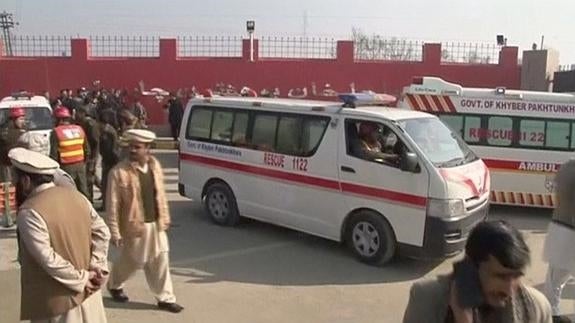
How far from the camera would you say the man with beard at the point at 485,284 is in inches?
76.2

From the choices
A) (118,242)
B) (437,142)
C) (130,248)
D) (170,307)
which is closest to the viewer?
(118,242)

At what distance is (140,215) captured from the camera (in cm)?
Result: 582

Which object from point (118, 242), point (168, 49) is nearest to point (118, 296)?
point (118, 242)

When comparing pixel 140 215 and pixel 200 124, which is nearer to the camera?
pixel 140 215

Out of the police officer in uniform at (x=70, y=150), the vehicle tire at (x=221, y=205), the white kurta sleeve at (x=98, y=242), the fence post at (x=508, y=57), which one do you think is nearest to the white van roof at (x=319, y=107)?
the vehicle tire at (x=221, y=205)

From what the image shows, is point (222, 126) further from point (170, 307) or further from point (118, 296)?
point (170, 307)

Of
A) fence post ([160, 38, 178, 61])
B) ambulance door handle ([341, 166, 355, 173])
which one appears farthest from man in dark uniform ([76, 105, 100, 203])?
fence post ([160, 38, 178, 61])

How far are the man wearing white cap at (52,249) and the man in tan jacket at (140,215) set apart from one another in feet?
6.30

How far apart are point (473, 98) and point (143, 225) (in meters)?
6.93

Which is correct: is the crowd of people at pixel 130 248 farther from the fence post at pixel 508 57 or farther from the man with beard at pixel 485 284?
the fence post at pixel 508 57

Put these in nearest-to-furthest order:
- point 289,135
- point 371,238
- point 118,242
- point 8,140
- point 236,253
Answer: point 118,242
point 371,238
point 236,253
point 289,135
point 8,140

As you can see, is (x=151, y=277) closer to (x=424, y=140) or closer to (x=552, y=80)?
(x=424, y=140)

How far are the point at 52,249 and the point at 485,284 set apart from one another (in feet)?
8.33

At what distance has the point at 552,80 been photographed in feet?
66.1
